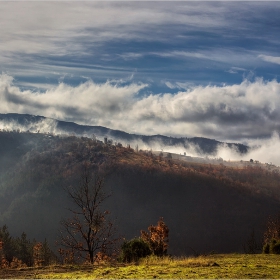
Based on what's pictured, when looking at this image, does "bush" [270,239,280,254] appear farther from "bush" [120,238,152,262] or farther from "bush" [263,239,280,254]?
"bush" [120,238,152,262]

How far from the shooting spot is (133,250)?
38.9 meters

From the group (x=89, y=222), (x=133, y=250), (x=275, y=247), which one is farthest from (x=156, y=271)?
(x=275, y=247)

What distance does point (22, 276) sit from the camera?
26.3 meters

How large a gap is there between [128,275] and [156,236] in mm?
29036

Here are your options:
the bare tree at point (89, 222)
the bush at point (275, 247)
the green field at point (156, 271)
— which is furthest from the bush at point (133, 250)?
the bush at point (275, 247)

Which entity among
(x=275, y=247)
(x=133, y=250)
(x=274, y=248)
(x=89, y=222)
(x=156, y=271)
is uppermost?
(x=89, y=222)

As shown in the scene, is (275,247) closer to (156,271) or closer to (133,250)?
(133,250)

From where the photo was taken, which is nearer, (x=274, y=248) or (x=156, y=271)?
(x=156, y=271)

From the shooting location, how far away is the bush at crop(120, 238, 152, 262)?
126 feet

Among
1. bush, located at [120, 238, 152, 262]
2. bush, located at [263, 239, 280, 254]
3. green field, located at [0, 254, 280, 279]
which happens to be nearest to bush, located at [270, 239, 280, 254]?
bush, located at [263, 239, 280, 254]

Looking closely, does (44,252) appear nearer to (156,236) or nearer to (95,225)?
(156,236)

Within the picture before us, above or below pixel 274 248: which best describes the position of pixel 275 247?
above

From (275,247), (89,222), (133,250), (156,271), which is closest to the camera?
(156,271)

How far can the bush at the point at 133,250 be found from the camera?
126 ft
